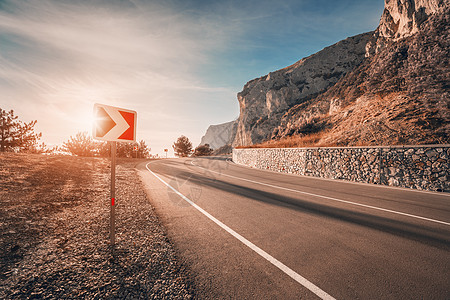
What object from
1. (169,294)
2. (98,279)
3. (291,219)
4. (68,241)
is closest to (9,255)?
(68,241)

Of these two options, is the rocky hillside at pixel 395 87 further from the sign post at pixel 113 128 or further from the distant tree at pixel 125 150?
the distant tree at pixel 125 150

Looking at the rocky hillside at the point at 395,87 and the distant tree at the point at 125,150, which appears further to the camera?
the distant tree at the point at 125,150

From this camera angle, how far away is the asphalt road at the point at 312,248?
7.00 ft

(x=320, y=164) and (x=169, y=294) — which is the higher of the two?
(x=320, y=164)

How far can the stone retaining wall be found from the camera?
8.11m

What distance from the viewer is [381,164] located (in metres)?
9.66

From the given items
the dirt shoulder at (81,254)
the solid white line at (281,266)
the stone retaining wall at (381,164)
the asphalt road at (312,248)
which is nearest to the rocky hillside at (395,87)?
the stone retaining wall at (381,164)

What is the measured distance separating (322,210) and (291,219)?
52.2 inches

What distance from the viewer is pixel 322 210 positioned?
5.10m

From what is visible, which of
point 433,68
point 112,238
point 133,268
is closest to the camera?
point 133,268

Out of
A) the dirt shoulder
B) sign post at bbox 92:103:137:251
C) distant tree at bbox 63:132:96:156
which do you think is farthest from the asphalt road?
distant tree at bbox 63:132:96:156

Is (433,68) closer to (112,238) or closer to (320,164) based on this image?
(320,164)

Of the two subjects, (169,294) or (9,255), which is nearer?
(169,294)

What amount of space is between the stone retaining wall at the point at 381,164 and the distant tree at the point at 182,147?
4787 centimetres
